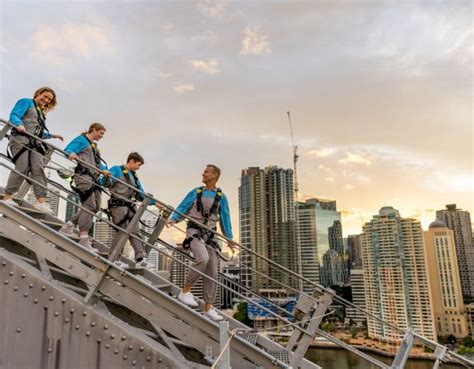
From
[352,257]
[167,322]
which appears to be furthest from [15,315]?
[352,257]

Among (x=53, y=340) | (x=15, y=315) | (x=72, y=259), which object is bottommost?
(x=53, y=340)

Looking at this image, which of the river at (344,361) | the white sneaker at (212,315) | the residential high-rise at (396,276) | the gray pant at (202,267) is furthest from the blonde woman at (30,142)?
the residential high-rise at (396,276)

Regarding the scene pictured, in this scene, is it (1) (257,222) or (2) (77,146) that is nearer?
(2) (77,146)

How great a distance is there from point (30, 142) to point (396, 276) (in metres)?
73.4

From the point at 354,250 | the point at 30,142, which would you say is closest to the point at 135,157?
the point at 30,142

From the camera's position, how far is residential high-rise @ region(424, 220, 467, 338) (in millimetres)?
67938

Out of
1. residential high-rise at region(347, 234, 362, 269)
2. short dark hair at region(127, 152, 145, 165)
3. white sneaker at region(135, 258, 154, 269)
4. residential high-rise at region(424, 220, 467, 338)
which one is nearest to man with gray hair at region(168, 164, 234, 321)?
white sneaker at region(135, 258, 154, 269)

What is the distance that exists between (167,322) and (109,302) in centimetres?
102

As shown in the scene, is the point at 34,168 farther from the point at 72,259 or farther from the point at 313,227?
the point at 313,227

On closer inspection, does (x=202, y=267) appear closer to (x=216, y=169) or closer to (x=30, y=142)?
(x=216, y=169)

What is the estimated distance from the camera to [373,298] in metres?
68.2

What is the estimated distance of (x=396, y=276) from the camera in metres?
65.2

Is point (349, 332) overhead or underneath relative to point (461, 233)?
underneath

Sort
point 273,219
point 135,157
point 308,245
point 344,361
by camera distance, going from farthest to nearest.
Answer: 1. point 308,245
2. point 273,219
3. point 344,361
4. point 135,157
